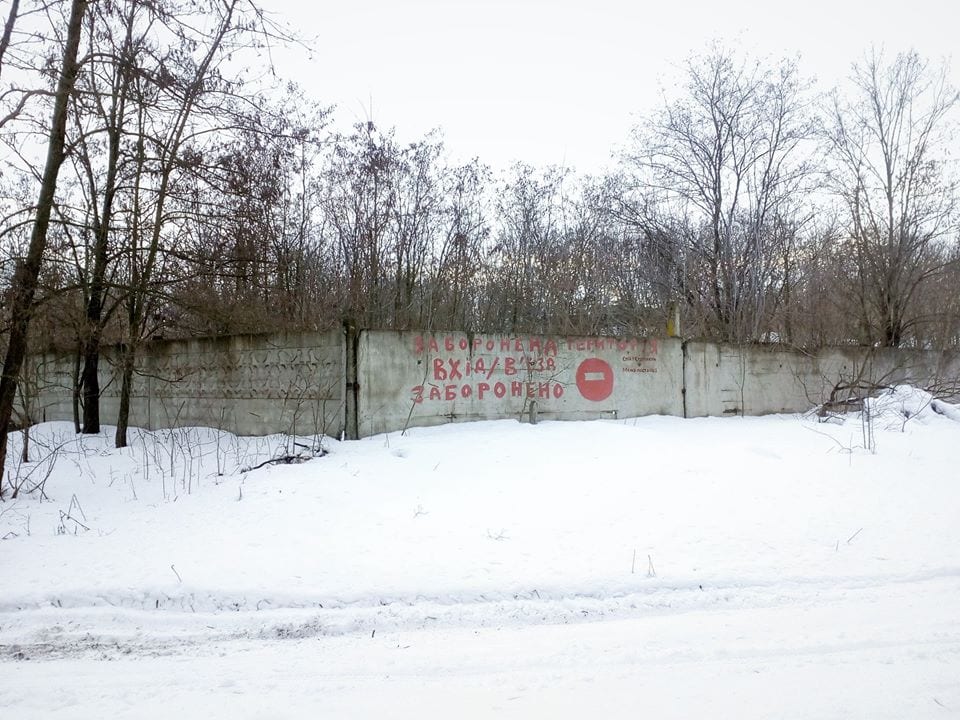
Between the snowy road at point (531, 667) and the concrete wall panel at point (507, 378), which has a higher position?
the concrete wall panel at point (507, 378)

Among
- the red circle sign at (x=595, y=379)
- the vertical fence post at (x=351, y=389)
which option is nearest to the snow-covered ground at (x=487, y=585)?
the vertical fence post at (x=351, y=389)

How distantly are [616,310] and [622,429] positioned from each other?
9063 millimetres

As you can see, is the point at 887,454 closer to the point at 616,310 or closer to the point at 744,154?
the point at 616,310

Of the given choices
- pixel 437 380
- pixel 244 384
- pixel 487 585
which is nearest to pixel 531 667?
pixel 487 585

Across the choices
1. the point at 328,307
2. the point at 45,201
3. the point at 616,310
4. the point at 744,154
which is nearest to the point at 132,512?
the point at 45,201

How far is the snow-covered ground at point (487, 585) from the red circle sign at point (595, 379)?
96.8 inches

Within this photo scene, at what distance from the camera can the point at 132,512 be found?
641cm

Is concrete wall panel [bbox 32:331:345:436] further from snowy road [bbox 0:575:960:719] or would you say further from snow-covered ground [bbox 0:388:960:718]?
snowy road [bbox 0:575:960:719]

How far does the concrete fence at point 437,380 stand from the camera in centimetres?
922

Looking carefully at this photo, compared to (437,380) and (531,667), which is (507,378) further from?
(531,667)

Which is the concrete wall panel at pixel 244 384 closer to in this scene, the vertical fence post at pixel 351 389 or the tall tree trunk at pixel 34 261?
the vertical fence post at pixel 351 389

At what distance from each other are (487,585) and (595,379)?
687 cm

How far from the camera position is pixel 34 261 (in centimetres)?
735

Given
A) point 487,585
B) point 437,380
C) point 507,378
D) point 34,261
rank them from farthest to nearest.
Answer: point 507,378
point 437,380
point 34,261
point 487,585
